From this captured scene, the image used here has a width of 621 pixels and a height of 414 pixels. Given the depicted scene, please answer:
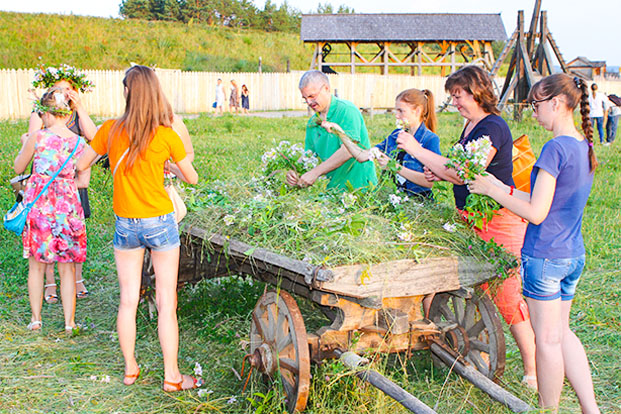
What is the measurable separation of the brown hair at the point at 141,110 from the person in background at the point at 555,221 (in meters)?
1.81

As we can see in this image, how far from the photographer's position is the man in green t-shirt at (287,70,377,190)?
412 centimetres

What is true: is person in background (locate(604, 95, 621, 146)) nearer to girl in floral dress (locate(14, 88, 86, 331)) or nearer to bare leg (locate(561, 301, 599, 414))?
bare leg (locate(561, 301, 599, 414))

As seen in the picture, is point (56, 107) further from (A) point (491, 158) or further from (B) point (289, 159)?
(A) point (491, 158)

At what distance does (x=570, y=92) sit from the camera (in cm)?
279

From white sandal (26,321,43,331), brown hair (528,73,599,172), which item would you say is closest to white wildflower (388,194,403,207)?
brown hair (528,73,599,172)

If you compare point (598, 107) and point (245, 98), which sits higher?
point (598, 107)

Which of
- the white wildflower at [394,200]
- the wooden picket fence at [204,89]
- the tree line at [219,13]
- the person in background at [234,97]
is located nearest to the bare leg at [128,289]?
the white wildflower at [394,200]

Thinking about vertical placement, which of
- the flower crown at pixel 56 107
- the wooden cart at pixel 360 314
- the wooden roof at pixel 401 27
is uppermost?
the wooden roof at pixel 401 27

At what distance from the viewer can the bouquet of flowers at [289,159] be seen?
4.43 meters

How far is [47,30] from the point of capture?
30797 mm

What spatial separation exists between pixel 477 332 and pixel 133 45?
108 feet

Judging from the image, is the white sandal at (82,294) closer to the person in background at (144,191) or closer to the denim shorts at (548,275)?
the person in background at (144,191)

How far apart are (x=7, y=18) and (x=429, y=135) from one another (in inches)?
1346

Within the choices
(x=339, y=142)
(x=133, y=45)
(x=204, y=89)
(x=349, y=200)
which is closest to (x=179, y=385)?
(x=349, y=200)
